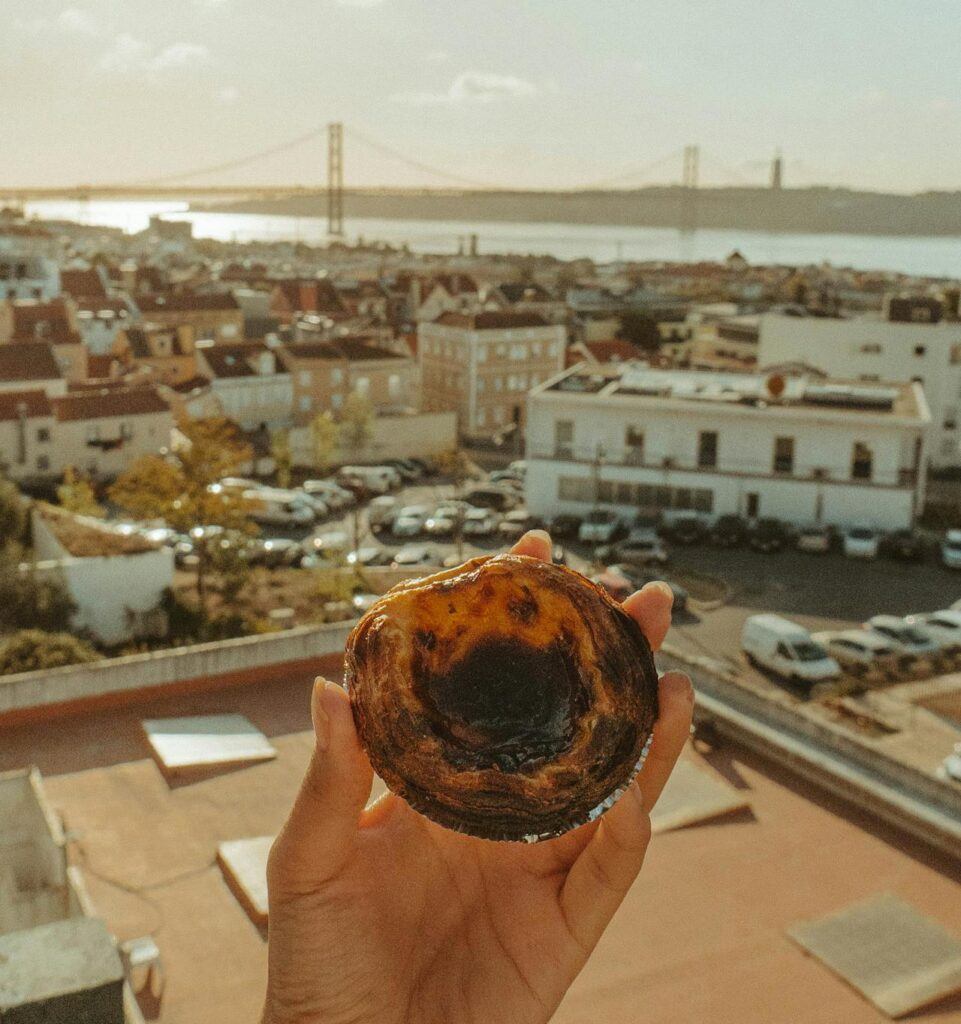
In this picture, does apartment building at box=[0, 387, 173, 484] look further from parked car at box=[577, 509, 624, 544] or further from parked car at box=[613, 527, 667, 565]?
parked car at box=[613, 527, 667, 565]

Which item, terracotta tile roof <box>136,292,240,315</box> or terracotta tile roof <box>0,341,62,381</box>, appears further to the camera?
terracotta tile roof <box>136,292,240,315</box>

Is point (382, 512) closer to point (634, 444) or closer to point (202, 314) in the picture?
point (634, 444)

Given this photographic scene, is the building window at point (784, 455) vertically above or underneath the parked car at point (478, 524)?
above

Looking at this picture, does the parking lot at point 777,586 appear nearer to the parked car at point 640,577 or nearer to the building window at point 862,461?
the parked car at point 640,577

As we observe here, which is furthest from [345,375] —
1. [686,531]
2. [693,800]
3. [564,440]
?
[693,800]

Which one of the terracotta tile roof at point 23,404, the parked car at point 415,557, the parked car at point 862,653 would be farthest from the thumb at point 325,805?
the terracotta tile roof at point 23,404

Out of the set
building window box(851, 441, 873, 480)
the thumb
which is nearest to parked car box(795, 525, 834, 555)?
building window box(851, 441, 873, 480)
